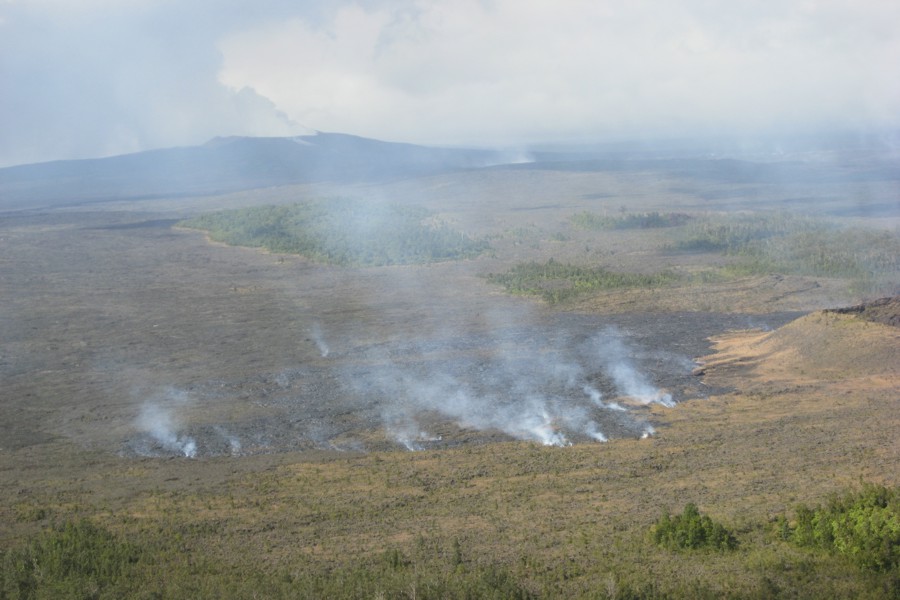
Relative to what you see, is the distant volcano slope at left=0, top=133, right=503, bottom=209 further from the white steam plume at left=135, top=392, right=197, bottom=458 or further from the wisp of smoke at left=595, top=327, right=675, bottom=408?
the white steam plume at left=135, top=392, right=197, bottom=458

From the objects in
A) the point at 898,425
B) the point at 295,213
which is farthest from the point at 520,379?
the point at 295,213

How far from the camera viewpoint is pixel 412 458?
730 inches

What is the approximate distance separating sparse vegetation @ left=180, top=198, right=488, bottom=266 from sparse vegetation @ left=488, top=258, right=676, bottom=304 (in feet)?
25.9

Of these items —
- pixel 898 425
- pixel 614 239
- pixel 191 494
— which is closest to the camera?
Answer: pixel 191 494

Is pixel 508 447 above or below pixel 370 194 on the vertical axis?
below

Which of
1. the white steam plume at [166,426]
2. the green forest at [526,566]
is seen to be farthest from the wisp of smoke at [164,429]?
the green forest at [526,566]

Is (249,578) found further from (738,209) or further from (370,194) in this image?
(370,194)

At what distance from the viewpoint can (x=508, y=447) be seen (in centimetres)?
1911

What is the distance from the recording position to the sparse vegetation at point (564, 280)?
39.1 metres

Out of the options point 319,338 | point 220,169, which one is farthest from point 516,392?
point 220,169

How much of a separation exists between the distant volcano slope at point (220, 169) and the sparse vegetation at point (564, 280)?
57481mm

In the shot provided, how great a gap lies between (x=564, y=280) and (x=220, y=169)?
272 ft

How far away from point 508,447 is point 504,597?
319 inches

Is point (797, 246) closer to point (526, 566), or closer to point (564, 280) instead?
point (564, 280)
